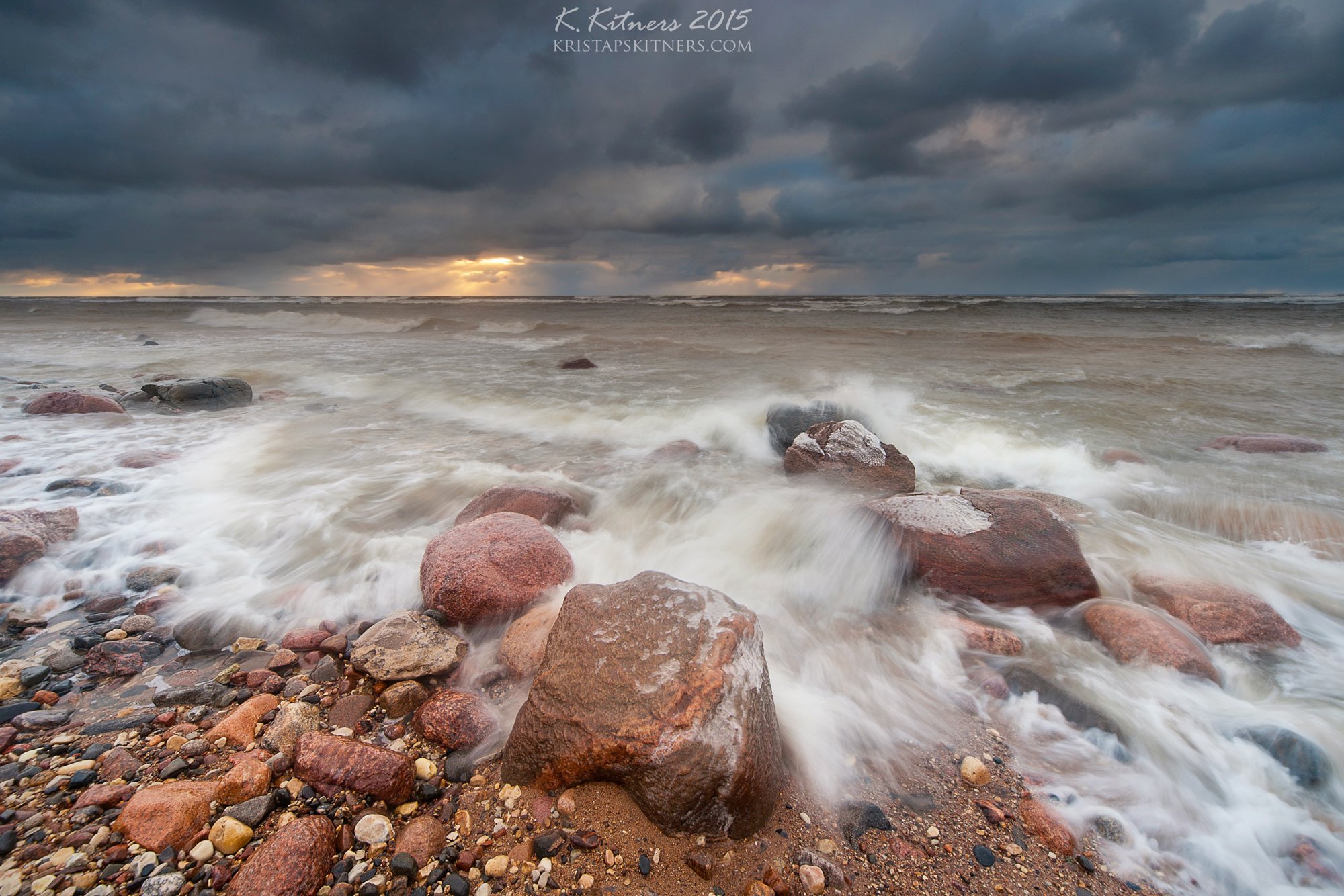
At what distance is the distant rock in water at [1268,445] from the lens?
23.9 ft

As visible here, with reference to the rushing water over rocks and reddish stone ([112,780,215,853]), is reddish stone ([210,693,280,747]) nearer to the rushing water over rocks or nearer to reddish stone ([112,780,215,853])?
reddish stone ([112,780,215,853])

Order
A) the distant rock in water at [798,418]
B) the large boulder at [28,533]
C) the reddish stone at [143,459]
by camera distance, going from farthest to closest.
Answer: the distant rock in water at [798,418]
the reddish stone at [143,459]
the large boulder at [28,533]

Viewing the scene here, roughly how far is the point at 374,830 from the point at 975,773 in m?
2.37

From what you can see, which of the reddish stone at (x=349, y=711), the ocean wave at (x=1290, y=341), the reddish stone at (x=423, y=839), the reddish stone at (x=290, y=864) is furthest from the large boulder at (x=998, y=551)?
the ocean wave at (x=1290, y=341)

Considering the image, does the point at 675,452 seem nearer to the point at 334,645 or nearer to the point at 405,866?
the point at 334,645

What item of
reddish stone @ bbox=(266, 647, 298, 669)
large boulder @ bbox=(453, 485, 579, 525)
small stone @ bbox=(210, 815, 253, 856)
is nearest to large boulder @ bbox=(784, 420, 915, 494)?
large boulder @ bbox=(453, 485, 579, 525)

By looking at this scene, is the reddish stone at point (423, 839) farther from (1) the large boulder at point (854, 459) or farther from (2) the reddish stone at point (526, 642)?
(1) the large boulder at point (854, 459)

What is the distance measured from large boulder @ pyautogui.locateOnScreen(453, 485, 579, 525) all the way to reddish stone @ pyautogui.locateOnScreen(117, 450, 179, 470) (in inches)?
157

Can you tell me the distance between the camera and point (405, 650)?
9.36ft

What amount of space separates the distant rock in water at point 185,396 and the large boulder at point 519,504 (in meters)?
7.51

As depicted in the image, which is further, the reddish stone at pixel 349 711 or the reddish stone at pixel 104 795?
the reddish stone at pixel 349 711

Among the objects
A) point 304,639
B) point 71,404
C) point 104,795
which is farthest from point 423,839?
point 71,404

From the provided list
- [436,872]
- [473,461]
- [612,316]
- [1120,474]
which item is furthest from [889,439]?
[612,316]

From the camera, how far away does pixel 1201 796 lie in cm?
237
